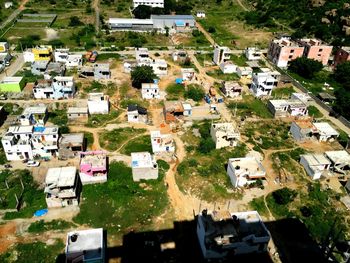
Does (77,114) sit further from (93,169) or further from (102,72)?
(93,169)

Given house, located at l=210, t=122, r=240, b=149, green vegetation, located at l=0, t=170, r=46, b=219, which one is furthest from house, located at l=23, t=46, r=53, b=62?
house, located at l=210, t=122, r=240, b=149

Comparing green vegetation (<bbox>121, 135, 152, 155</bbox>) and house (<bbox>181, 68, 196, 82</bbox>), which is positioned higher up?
house (<bbox>181, 68, 196, 82</bbox>)

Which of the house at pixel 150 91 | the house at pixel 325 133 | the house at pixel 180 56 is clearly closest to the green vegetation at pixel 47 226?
the house at pixel 150 91

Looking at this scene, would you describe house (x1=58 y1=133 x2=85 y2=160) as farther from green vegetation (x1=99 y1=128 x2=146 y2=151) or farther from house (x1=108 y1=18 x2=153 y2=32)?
house (x1=108 y1=18 x2=153 y2=32)

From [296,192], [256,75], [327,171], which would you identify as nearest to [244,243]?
[296,192]

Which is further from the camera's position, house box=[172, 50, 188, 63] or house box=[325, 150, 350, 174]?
house box=[172, 50, 188, 63]

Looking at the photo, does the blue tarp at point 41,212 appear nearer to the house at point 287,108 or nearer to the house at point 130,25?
the house at point 287,108

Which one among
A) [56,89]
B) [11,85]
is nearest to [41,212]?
[56,89]
